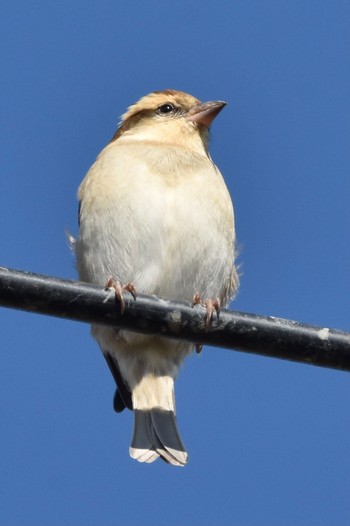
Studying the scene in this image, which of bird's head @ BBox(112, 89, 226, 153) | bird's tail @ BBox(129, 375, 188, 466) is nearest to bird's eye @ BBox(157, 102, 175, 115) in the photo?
bird's head @ BBox(112, 89, 226, 153)

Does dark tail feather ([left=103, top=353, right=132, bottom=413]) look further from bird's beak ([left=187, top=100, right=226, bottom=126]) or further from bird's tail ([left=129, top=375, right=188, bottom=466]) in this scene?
bird's beak ([left=187, top=100, right=226, bottom=126])

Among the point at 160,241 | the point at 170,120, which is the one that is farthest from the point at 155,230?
the point at 170,120

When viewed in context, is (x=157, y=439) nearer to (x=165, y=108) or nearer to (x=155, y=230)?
(x=155, y=230)

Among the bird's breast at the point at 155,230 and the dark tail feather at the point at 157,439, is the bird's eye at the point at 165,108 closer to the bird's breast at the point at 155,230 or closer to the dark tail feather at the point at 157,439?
the bird's breast at the point at 155,230

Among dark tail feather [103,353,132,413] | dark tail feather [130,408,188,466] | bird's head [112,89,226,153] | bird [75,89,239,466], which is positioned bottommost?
dark tail feather [130,408,188,466]

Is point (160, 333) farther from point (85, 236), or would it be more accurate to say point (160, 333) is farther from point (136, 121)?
point (136, 121)

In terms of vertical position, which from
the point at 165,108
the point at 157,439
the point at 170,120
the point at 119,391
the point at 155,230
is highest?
the point at 165,108

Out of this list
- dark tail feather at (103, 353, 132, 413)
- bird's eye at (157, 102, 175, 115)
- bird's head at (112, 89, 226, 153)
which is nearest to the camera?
dark tail feather at (103, 353, 132, 413)

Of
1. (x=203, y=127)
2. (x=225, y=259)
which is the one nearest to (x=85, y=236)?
(x=225, y=259)
